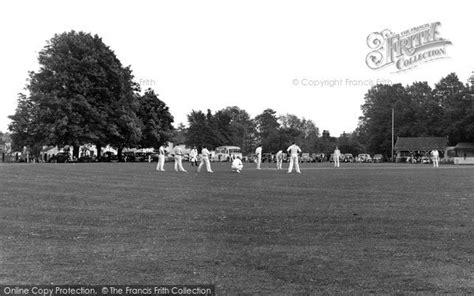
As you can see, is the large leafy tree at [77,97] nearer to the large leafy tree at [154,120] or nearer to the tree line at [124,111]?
the tree line at [124,111]

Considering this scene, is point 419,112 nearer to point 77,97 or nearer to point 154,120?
point 154,120

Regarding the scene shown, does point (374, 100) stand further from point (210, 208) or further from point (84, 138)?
point (210, 208)

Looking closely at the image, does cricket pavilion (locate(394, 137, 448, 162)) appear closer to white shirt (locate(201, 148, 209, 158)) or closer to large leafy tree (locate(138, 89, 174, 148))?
large leafy tree (locate(138, 89, 174, 148))

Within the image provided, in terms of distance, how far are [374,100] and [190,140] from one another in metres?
43.5

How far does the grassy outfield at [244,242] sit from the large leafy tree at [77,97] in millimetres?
42961

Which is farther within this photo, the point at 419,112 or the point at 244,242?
the point at 419,112

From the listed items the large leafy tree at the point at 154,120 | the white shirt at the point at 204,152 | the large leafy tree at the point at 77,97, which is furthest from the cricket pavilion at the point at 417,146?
the white shirt at the point at 204,152

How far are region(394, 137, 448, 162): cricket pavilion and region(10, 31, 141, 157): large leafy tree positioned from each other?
53.1 meters

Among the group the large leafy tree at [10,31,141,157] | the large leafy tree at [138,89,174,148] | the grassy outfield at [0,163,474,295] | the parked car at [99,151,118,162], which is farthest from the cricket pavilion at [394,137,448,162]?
the grassy outfield at [0,163,474,295]

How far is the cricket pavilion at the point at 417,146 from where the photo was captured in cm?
9250

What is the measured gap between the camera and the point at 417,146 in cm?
9581

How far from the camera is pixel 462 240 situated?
8.97 meters

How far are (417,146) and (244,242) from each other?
93.4 meters

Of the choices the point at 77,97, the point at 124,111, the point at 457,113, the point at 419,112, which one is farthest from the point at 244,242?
Result: the point at 419,112
